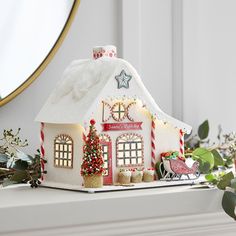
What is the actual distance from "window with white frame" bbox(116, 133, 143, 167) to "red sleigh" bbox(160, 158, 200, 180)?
0.06 metres

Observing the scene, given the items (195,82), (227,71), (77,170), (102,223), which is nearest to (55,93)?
(77,170)

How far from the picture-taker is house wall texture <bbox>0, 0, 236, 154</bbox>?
5.72ft

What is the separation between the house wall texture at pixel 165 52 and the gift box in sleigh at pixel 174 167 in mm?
394

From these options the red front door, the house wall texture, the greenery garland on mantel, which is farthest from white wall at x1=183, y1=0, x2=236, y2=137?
the red front door

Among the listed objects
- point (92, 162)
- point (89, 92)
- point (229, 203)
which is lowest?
point (229, 203)

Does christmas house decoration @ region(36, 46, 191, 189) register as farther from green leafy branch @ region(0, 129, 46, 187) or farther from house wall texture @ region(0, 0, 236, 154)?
house wall texture @ region(0, 0, 236, 154)

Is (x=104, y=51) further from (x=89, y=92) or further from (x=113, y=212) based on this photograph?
(x=113, y=212)

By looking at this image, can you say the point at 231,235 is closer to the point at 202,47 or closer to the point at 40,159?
the point at 40,159

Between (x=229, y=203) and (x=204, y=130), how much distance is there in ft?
1.69

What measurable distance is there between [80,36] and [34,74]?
0.66 ft

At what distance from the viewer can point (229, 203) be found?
55.7 inches

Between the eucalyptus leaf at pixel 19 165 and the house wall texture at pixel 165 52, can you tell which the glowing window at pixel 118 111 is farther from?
the house wall texture at pixel 165 52

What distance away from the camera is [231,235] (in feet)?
5.06

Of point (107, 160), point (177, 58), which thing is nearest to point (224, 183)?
point (107, 160)
